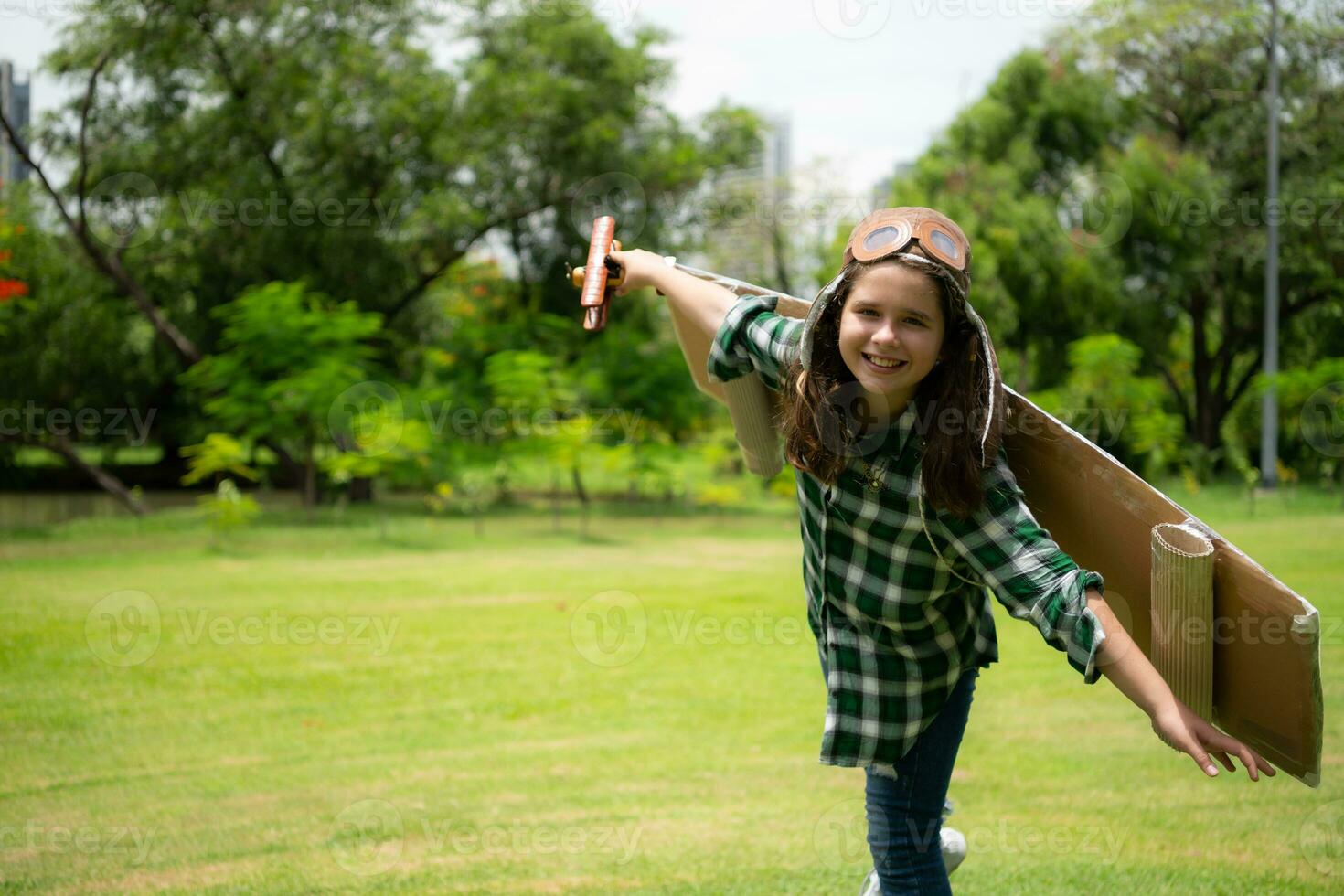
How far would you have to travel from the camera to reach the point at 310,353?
11.6 metres

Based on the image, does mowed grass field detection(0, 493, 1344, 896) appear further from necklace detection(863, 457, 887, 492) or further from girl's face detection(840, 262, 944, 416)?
girl's face detection(840, 262, 944, 416)

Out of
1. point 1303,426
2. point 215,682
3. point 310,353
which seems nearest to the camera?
point 215,682

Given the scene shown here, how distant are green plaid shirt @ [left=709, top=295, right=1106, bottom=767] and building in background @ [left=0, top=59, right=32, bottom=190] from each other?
1128cm

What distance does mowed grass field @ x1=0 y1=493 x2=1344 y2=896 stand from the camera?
3133 mm

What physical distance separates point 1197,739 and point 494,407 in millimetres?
12081

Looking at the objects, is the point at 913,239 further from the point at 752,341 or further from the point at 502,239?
the point at 502,239

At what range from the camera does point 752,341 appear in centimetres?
206

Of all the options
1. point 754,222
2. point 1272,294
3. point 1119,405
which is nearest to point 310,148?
point 754,222

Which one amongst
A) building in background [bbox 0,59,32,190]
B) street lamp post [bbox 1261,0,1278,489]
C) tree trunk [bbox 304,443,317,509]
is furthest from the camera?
street lamp post [bbox 1261,0,1278,489]

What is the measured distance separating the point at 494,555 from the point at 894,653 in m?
8.00

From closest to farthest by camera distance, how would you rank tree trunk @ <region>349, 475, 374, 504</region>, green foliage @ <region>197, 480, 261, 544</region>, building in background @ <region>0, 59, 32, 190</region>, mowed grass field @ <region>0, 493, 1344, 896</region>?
1. mowed grass field @ <region>0, 493, 1344, 896</region>
2. green foliage @ <region>197, 480, 261, 544</region>
3. building in background @ <region>0, 59, 32, 190</region>
4. tree trunk @ <region>349, 475, 374, 504</region>

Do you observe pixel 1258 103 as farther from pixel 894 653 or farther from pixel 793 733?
pixel 894 653

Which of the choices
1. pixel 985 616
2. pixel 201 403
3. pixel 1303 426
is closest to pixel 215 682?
pixel 985 616

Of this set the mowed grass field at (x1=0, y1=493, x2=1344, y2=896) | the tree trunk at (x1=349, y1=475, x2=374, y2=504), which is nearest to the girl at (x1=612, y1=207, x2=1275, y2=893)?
the mowed grass field at (x1=0, y1=493, x2=1344, y2=896)
